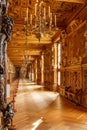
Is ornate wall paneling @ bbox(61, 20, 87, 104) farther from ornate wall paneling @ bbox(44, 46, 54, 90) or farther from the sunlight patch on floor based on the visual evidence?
ornate wall paneling @ bbox(44, 46, 54, 90)

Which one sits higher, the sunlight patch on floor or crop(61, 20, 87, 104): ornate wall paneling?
crop(61, 20, 87, 104): ornate wall paneling

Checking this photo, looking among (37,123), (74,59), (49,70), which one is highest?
(74,59)

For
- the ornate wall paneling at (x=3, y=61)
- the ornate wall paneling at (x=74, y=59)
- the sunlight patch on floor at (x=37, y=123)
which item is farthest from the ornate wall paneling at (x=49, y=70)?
the ornate wall paneling at (x=3, y=61)

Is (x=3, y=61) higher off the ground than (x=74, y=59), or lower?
lower

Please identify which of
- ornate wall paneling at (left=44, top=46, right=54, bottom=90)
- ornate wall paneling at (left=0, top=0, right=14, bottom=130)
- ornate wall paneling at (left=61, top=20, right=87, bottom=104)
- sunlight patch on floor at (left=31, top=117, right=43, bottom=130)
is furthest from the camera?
ornate wall paneling at (left=44, top=46, right=54, bottom=90)

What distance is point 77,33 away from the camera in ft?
31.0

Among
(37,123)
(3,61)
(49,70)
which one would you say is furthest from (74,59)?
(3,61)

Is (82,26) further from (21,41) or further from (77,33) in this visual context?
(21,41)

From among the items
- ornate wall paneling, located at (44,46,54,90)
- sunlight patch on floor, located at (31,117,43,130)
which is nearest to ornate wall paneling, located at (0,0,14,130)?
sunlight patch on floor, located at (31,117,43,130)

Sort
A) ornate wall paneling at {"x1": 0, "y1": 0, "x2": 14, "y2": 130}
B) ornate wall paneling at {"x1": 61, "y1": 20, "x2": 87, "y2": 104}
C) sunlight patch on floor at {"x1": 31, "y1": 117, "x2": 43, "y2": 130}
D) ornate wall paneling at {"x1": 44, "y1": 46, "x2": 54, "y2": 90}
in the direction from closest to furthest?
ornate wall paneling at {"x1": 0, "y1": 0, "x2": 14, "y2": 130}
sunlight patch on floor at {"x1": 31, "y1": 117, "x2": 43, "y2": 130}
ornate wall paneling at {"x1": 61, "y1": 20, "x2": 87, "y2": 104}
ornate wall paneling at {"x1": 44, "y1": 46, "x2": 54, "y2": 90}

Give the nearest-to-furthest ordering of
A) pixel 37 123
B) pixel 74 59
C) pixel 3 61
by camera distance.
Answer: pixel 3 61 → pixel 37 123 → pixel 74 59

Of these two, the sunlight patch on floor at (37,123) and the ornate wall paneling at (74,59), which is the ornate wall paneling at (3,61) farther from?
the ornate wall paneling at (74,59)

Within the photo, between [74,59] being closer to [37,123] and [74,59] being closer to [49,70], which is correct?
[37,123]

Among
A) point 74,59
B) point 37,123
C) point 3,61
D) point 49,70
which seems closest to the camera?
point 3,61
